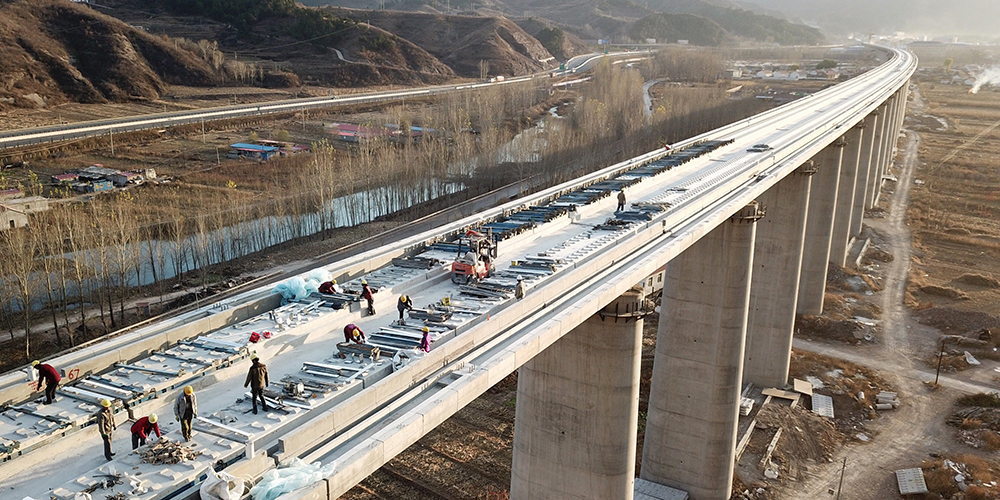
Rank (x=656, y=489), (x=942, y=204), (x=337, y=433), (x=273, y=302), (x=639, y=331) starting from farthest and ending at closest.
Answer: (x=942, y=204)
(x=656, y=489)
(x=639, y=331)
(x=273, y=302)
(x=337, y=433)

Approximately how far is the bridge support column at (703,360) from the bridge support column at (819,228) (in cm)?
2082

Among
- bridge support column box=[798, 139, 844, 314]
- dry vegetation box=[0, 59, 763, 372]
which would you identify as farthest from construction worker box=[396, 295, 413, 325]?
bridge support column box=[798, 139, 844, 314]

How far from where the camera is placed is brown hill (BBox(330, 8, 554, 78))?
5413 inches

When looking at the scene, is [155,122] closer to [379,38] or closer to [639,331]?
[379,38]

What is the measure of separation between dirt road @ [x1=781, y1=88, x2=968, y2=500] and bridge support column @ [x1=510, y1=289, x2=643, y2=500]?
36.5 ft

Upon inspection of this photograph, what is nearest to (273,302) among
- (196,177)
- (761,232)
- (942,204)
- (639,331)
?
(639,331)

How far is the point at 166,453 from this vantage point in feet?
33.5

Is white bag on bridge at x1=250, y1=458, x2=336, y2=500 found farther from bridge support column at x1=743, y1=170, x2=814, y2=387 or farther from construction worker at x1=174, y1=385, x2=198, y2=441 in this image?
bridge support column at x1=743, y1=170, x2=814, y2=387

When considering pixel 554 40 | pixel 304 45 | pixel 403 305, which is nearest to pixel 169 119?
pixel 304 45

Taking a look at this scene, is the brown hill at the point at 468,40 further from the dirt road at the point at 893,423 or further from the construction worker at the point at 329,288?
the construction worker at the point at 329,288

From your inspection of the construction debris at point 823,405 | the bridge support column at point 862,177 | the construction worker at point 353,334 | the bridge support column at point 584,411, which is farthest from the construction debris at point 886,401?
the construction worker at point 353,334

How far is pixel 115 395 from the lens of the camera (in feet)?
39.4

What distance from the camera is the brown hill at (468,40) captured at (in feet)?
451

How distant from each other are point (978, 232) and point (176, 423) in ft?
232
